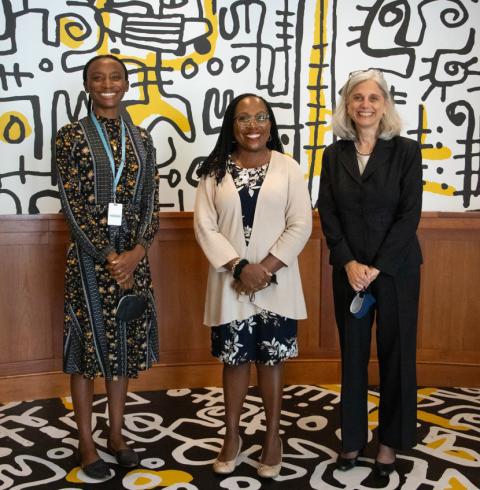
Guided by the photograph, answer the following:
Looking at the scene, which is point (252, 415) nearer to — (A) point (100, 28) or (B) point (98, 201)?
(B) point (98, 201)

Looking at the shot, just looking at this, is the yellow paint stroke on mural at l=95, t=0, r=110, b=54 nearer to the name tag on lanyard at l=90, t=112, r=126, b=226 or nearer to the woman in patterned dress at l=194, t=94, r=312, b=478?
the name tag on lanyard at l=90, t=112, r=126, b=226

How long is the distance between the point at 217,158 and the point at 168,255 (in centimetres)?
118

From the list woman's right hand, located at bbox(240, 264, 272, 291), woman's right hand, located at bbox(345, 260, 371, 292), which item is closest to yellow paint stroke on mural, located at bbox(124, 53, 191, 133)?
woman's right hand, located at bbox(240, 264, 272, 291)

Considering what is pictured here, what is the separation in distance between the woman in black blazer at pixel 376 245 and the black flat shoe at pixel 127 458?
0.89m

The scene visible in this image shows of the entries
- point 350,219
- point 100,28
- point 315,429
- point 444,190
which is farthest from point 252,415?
point 100,28

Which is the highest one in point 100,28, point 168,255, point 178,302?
point 100,28

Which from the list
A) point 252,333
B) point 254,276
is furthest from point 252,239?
point 252,333

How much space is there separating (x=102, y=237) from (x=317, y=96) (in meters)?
1.68

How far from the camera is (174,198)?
3.49 metres

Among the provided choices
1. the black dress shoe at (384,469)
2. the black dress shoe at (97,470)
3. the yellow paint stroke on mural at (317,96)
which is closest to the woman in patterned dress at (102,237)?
the black dress shoe at (97,470)

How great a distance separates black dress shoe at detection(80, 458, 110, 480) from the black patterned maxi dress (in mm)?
358

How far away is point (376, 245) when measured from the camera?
2396 mm

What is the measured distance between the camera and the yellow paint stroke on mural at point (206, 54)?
3.40 metres

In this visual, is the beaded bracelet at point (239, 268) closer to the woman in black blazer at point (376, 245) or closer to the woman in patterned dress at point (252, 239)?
the woman in patterned dress at point (252, 239)
